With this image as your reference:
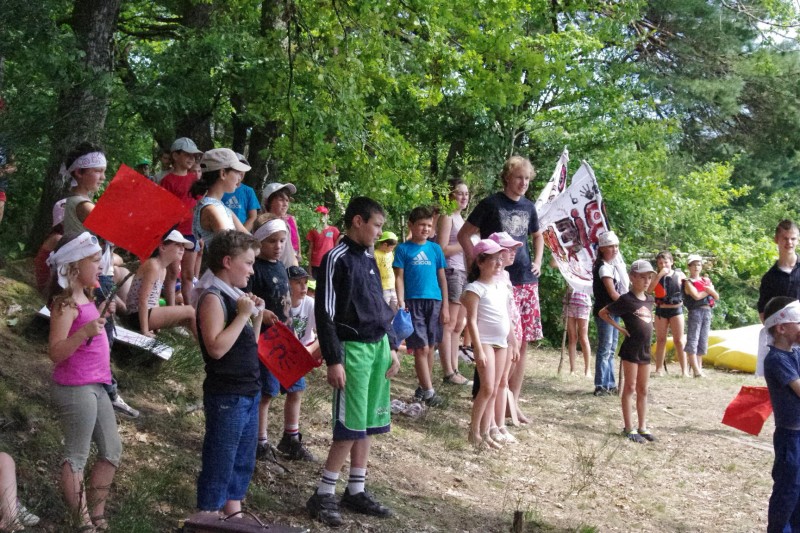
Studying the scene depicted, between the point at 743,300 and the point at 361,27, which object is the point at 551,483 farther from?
the point at 743,300

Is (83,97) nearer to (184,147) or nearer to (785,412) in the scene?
(184,147)

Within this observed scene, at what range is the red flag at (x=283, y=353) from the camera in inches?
212

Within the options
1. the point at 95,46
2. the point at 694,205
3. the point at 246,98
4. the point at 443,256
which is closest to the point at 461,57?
the point at 246,98

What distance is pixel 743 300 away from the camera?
945 inches

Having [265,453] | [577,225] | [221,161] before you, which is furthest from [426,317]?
[221,161]

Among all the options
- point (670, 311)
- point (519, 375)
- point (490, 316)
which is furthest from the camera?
point (670, 311)

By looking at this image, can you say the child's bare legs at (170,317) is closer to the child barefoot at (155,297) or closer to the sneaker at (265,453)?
the child barefoot at (155,297)

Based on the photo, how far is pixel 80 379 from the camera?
4.53 metres

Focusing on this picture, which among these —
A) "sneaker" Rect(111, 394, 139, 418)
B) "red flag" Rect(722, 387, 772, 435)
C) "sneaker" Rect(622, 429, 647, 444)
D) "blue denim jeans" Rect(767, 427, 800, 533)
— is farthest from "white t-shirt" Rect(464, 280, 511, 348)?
"sneaker" Rect(111, 394, 139, 418)

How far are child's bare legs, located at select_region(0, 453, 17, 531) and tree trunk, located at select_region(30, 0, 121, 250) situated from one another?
5.36 feet

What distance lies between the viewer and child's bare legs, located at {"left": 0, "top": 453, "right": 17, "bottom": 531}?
→ 419 cm

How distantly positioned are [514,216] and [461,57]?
5.21m

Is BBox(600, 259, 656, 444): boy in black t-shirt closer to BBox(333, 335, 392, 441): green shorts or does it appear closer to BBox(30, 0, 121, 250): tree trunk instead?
BBox(333, 335, 392, 441): green shorts

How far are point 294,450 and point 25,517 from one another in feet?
8.00
